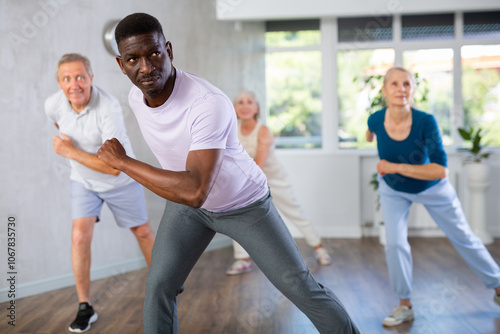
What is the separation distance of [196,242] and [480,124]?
4.29 metres

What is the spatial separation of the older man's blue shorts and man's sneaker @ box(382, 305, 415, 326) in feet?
4.65

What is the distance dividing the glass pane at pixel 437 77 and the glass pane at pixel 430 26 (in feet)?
0.48

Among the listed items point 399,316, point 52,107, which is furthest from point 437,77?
point 52,107

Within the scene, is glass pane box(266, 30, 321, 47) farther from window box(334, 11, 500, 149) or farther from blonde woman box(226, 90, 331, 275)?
blonde woman box(226, 90, 331, 275)

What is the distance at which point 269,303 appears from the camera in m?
3.22

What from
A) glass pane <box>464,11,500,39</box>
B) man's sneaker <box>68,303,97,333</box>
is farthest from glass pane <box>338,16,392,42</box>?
man's sneaker <box>68,303,97,333</box>

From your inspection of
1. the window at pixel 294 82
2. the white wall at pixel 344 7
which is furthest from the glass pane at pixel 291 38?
the white wall at pixel 344 7

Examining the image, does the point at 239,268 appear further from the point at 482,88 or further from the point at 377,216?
the point at 482,88

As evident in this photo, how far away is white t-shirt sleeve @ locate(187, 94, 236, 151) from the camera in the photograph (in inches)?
61.0

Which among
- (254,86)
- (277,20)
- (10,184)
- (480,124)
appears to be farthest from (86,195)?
(480,124)

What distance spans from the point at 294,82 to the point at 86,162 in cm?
320

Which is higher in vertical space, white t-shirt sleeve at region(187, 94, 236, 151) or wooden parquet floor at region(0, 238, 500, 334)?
white t-shirt sleeve at region(187, 94, 236, 151)

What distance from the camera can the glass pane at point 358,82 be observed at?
5.32 metres

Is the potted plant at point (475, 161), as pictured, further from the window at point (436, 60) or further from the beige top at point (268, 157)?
the beige top at point (268, 157)
